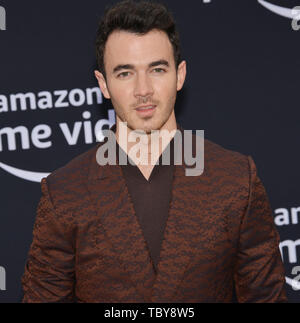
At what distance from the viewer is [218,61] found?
129 inches

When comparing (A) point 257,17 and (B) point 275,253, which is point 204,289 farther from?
(A) point 257,17

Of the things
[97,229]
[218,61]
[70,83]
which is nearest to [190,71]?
[218,61]

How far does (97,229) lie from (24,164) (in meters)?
1.22

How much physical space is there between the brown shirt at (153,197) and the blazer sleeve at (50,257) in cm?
35

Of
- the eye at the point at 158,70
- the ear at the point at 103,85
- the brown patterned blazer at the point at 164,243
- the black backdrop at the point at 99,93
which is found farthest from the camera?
the black backdrop at the point at 99,93

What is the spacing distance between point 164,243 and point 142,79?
761mm

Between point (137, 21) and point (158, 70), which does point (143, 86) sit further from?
point (137, 21)

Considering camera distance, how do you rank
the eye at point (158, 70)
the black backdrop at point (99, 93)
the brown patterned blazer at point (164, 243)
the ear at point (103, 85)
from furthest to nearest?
the black backdrop at point (99, 93)
the ear at point (103, 85)
the eye at point (158, 70)
the brown patterned blazer at point (164, 243)

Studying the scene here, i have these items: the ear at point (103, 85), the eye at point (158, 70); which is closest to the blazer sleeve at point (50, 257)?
the ear at point (103, 85)

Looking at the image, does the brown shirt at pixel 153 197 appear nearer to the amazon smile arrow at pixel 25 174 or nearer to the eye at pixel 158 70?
the eye at pixel 158 70

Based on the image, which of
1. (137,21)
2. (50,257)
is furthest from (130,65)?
(50,257)

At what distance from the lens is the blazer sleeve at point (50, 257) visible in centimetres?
226

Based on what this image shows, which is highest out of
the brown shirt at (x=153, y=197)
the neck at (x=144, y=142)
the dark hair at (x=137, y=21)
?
the dark hair at (x=137, y=21)

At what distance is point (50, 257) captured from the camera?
7.48ft
